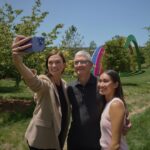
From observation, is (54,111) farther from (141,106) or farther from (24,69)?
(141,106)

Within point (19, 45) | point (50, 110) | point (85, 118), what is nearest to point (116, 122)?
point (85, 118)

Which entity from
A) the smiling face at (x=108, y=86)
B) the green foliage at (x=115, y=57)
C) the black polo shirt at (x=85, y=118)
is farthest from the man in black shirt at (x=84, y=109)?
the green foliage at (x=115, y=57)

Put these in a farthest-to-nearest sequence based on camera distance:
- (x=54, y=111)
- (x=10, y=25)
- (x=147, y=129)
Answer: (x=10, y=25), (x=147, y=129), (x=54, y=111)

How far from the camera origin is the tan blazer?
397 cm

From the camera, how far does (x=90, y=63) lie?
13.9 feet

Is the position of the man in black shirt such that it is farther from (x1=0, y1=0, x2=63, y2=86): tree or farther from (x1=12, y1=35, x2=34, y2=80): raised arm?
(x1=0, y1=0, x2=63, y2=86): tree

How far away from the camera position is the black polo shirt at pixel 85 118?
4.05m

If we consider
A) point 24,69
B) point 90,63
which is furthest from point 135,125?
Result: point 24,69

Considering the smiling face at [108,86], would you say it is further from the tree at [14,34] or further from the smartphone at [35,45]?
the tree at [14,34]

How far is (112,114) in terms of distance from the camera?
3.43m

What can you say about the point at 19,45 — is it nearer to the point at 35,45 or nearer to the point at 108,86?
the point at 35,45

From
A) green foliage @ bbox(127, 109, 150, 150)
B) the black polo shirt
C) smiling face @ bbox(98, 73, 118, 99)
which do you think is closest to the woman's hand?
smiling face @ bbox(98, 73, 118, 99)

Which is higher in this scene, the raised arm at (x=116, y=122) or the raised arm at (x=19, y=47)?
the raised arm at (x=19, y=47)

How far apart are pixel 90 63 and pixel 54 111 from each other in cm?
69
